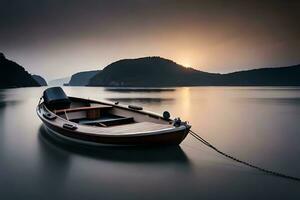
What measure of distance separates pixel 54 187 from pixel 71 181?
21.9 inches

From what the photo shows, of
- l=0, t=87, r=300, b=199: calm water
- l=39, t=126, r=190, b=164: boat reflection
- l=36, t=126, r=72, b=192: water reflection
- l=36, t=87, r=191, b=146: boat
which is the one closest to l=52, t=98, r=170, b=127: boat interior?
l=36, t=87, r=191, b=146: boat

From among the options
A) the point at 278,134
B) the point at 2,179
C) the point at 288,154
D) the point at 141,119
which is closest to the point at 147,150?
the point at 141,119

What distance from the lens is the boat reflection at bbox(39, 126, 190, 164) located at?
9414mm

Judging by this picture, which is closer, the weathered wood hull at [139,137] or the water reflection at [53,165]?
the water reflection at [53,165]

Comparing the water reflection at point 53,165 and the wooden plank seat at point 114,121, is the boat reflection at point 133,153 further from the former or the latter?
the wooden plank seat at point 114,121

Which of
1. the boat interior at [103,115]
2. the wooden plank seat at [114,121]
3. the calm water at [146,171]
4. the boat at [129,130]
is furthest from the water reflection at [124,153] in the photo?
the boat interior at [103,115]

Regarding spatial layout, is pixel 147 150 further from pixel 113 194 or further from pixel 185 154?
pixel 113 194

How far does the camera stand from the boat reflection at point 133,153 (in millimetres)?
9414

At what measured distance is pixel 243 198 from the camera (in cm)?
638

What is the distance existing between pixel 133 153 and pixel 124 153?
344mm

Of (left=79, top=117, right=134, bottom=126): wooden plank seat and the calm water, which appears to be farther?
(left=79, top=117, right=134, bottom=126): wooden plank seat

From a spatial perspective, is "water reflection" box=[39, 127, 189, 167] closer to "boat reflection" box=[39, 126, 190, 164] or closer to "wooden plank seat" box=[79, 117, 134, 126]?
"boat reflection" box=[39, 126, 190, 164]

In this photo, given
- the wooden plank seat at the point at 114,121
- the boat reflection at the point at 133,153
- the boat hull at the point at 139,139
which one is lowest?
the boat reflection at the point at 133,153

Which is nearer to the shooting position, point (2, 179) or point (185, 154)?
point (2, 179)
